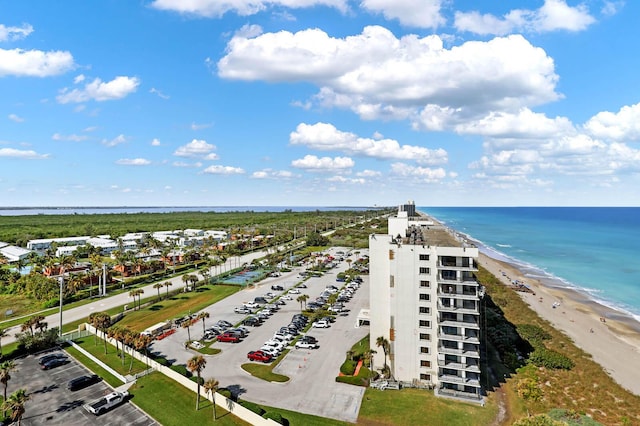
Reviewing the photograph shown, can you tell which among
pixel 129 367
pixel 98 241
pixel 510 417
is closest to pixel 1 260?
pixel 98 241

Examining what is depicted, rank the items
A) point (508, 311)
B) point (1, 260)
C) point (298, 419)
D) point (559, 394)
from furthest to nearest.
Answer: point (1, 260)
point (508, 311)
point (559, 394)
point (298, 419)

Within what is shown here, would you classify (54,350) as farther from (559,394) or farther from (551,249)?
(551,249)

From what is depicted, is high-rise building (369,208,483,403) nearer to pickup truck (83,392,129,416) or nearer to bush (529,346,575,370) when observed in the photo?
bush (529,346,575,370)

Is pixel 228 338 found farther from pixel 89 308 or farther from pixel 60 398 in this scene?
pixel 89 308

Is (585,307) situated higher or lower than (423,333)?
lower

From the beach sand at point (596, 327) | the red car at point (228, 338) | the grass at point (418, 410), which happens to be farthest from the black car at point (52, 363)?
the beach sand at point (596, 327)

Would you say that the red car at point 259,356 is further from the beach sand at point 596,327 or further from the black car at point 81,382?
the beach sand at point 596,327

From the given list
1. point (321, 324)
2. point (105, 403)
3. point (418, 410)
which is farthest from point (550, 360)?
point (105, 403)
